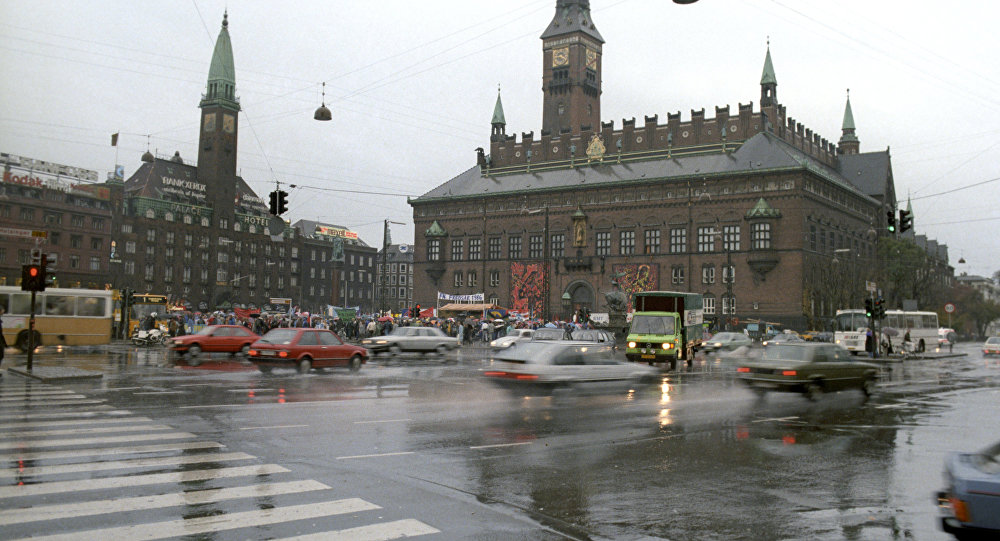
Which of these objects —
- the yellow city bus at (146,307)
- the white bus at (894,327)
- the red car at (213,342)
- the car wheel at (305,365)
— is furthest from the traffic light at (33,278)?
the white bus at (894,327)

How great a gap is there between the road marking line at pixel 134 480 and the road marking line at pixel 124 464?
52 cm

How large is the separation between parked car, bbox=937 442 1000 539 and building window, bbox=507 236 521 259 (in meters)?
77.4

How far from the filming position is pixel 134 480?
7.72 meters

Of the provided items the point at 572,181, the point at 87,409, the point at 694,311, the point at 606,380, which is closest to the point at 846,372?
A: the point at 606,380

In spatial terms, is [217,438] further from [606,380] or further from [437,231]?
[437,231]

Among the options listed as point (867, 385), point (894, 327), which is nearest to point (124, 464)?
point (867, 385)

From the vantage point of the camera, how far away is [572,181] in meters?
80.9

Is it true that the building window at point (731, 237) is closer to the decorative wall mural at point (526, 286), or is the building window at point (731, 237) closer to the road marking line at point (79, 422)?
the decorative wall mural at point (526, 286)

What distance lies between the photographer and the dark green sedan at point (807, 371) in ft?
56.2

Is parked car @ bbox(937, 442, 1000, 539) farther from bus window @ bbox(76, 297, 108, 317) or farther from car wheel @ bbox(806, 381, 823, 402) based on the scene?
bus window @ bbox(76, 297, 108, 317)

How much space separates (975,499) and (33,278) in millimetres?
20972

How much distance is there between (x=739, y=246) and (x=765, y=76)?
75.0 ft

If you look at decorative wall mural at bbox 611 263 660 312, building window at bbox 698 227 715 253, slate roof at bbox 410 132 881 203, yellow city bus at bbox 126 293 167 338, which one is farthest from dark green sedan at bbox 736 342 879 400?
decorative wall mural at bbox 611 263 660 312

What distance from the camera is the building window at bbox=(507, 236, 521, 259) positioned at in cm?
8319
